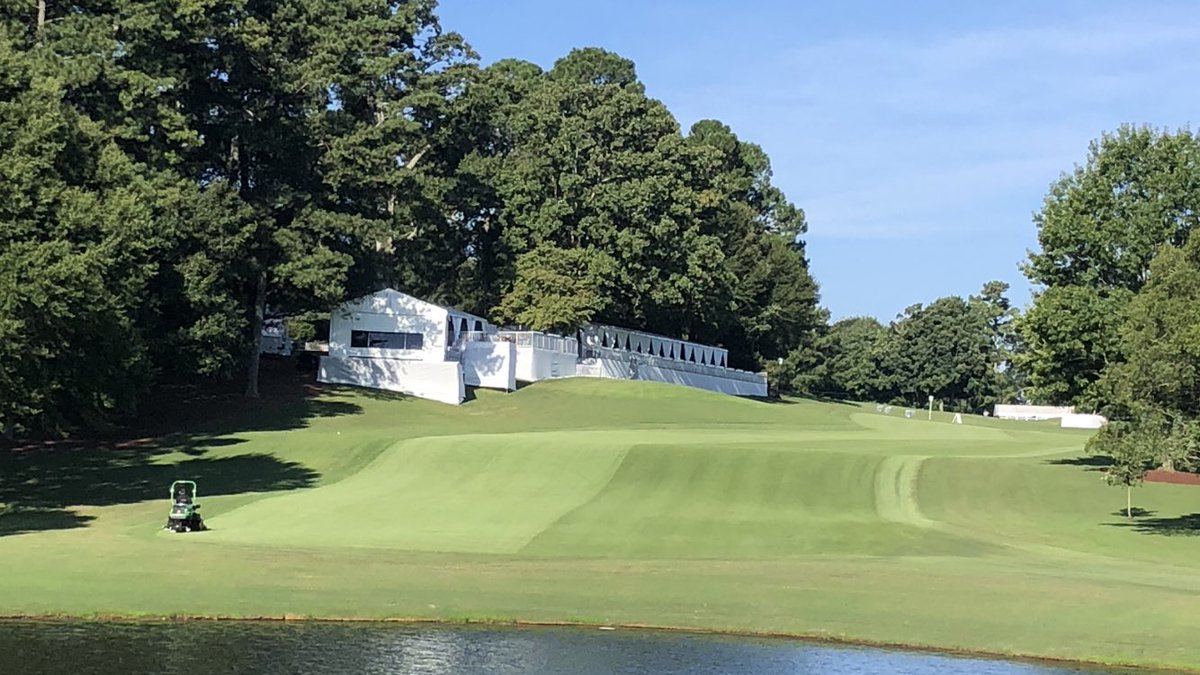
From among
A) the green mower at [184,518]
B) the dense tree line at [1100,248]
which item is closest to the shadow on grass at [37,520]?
the green mower at [184,518]

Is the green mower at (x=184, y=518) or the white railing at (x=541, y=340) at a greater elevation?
the white railing at (x=541, y=340)

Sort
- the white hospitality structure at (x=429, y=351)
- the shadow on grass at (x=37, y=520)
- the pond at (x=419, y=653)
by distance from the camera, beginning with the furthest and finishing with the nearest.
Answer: the white hospitality structure at (x=429, y=351), the shadow on grass at (x=37, y=520), the pond at (x=419, y=653)

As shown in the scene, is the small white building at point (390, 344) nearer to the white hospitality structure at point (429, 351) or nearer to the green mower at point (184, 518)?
the white hospitality structure at point (429, 351)

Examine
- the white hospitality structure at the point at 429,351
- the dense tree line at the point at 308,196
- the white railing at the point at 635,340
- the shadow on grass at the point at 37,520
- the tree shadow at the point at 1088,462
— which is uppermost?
the dense tree line at the point at 308,196

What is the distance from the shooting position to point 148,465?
4806cm

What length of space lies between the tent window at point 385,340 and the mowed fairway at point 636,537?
54.2 ft

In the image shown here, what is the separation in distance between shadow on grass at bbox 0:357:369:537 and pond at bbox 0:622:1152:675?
14083mm

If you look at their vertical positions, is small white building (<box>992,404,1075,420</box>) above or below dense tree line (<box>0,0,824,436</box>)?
below

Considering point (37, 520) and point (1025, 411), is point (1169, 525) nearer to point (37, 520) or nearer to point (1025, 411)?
point (37, 520)

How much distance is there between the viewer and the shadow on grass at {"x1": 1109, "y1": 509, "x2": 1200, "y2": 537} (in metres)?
37.2

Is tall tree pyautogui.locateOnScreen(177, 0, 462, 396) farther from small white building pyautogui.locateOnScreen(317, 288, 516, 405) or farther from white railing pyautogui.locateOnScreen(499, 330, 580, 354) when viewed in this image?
white railing pyautogui.locateOnScreen(499, 330, 580, 354)

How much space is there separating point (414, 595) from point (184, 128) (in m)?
42.6

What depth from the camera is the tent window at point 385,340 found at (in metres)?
78.6

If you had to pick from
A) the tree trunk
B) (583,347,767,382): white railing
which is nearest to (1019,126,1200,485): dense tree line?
the tree trunk
